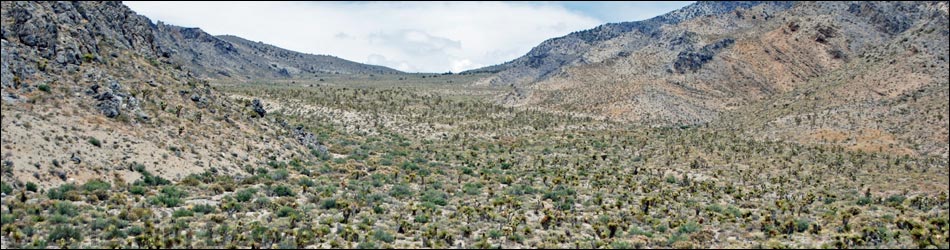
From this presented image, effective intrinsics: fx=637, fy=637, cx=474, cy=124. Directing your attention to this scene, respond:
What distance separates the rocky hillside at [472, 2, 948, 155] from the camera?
56156 mm

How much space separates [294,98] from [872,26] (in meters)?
78.8

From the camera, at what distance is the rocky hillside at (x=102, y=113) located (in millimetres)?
25234

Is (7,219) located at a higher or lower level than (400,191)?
lower

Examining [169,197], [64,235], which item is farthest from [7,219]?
[169,197]

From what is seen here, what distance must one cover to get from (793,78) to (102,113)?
79.1 m

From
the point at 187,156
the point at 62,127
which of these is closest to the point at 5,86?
the point at 62,127

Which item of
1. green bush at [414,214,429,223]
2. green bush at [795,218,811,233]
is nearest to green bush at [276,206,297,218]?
green bush at [414,214,429,223]

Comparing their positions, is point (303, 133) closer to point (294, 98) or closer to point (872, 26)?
point (294, 98)

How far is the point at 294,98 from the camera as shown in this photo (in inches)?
2940

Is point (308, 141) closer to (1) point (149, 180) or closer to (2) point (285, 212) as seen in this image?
(1) point (149, 180)

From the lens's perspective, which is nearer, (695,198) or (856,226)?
(856,226)

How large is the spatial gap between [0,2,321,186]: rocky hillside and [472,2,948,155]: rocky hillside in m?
45.4

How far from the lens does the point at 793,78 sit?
8250cm

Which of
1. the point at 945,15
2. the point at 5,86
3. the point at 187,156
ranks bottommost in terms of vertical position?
the point at 187,156
